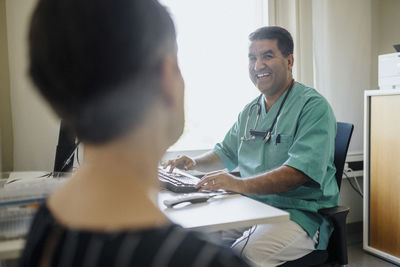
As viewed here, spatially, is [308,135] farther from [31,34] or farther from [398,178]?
[31,34]

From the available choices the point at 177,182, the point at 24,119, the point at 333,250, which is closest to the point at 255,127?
the point at 177,182

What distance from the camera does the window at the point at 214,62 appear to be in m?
2.41

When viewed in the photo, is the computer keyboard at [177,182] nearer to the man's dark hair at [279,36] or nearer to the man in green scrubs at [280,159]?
the man in green scrubs at [280,159]

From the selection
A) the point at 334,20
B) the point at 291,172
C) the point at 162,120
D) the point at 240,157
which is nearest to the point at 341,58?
the point at 334,20

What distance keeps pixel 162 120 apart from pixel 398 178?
217 cm

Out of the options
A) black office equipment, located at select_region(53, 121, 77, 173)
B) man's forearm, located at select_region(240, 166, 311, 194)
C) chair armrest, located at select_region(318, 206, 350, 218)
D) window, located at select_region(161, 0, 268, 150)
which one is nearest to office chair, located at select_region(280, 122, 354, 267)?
chair armrest, located at select_region(318, 206, 350, 218)

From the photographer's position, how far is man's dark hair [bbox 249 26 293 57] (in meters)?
1.73

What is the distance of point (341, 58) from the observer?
2658 mm

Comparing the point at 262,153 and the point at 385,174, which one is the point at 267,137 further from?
the point at 385,174

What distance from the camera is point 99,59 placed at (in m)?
0.37

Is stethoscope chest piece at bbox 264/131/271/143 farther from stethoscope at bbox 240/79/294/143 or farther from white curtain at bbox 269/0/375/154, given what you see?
white curtain at bbox 269/0/375/154

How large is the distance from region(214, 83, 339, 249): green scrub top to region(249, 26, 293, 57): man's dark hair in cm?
20

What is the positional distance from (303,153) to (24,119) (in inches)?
57.4

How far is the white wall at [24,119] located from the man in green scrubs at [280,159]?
0.77 metres
